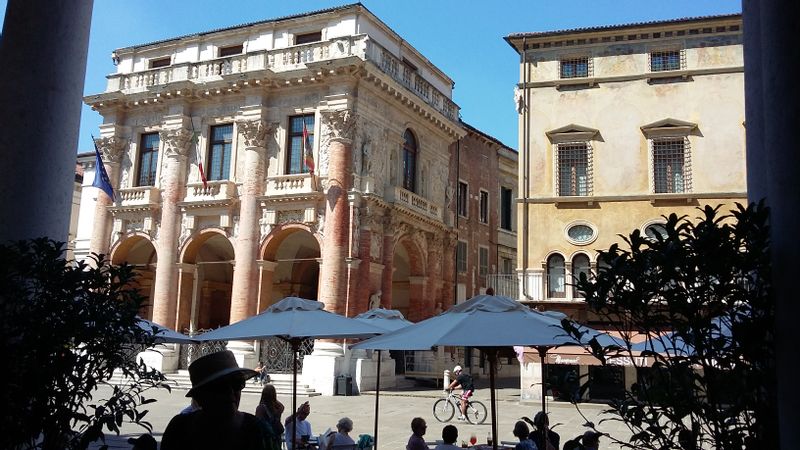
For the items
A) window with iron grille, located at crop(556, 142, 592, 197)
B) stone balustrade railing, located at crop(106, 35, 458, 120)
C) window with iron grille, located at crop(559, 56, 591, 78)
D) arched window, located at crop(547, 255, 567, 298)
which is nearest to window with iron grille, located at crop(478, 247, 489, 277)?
stone balustrade railing, located at crop(106, 35, 458, 120)

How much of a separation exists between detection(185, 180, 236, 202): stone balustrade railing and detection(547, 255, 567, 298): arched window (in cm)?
1255

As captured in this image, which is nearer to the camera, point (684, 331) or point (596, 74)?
point (684, 331)

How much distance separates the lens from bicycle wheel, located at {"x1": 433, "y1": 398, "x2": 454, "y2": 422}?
18.2m

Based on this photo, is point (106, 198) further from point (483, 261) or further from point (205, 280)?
point (483, 261)

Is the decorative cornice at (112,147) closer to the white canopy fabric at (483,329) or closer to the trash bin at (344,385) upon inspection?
the trash bin at (344,385)

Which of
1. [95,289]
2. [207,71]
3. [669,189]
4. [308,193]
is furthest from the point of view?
[207,71]

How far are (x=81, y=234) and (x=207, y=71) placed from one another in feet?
39.6

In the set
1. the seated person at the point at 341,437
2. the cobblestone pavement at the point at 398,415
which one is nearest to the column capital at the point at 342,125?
the cobblestone pavement at the point at 398,415

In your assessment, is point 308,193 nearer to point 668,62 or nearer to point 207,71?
point 207,71

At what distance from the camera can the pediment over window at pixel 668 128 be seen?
78.2 feet

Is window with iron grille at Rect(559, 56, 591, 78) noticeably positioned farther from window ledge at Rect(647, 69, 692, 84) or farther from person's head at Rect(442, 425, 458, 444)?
person's head at Rect(442, 425, 458, 444)

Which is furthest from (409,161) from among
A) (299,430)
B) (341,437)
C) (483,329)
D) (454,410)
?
(483,329)

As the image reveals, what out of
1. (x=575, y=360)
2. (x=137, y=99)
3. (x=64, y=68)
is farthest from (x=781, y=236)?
(x=137, y=99)

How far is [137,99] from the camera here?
30.0 meters
